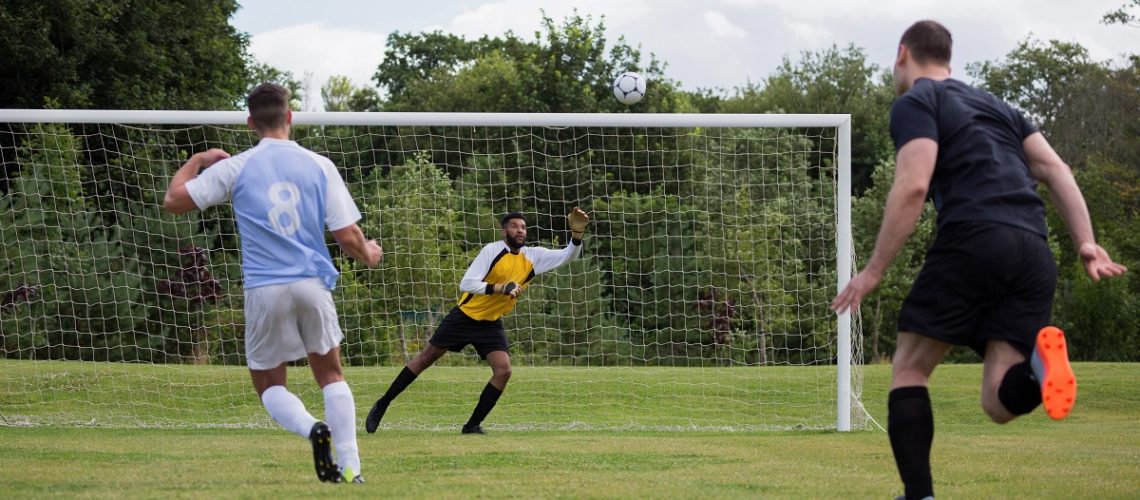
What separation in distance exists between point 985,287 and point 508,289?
5990 millimetres

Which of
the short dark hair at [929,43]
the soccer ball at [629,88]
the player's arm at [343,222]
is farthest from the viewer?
the soccer ball at [629,88]

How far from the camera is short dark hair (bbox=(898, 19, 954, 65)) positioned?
15.6 ft

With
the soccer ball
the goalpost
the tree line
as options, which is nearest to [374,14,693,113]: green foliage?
the tree line

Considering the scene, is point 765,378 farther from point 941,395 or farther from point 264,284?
point 264,284

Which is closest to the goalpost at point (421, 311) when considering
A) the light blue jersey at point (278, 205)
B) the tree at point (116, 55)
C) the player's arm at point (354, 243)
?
the light blue jersey at point (278, 205)

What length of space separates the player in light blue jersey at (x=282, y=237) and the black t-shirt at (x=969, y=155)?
96.0 inches

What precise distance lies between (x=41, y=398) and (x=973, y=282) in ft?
39.6

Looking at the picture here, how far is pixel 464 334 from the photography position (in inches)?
414

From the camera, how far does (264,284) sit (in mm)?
5406

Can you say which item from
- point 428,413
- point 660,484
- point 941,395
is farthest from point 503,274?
point 941,395

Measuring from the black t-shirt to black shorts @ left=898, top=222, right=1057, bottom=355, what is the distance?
0.24 feet

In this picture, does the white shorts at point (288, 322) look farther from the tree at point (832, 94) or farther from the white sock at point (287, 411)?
the tree at point (832, 94)

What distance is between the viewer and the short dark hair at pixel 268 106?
5527mm

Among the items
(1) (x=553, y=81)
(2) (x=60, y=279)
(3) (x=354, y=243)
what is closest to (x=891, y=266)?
(1) (x=553, y=81)
